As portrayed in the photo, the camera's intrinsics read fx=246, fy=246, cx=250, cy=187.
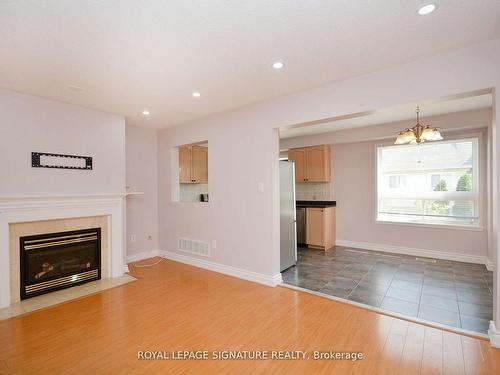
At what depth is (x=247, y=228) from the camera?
12.3 feet

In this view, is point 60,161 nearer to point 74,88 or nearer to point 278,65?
point 74,88

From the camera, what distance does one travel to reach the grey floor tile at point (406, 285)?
129 inches

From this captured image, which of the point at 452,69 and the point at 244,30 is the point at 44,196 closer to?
the point at 244,30

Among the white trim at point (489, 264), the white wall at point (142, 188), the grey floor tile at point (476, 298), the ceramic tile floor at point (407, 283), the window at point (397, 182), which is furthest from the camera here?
the window at point (397, 182)

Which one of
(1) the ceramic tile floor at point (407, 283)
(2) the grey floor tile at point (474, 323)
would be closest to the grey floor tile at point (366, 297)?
(1) the ceramic tile floor at point (407, 283)

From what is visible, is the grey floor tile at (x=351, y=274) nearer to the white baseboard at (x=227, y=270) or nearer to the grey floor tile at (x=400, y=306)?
the grey floor tile at (x=400, y=306)

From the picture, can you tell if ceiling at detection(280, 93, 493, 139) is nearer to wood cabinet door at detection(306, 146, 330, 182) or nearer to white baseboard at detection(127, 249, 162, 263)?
wood cabinet door at detection(306, 146, 330, 182)

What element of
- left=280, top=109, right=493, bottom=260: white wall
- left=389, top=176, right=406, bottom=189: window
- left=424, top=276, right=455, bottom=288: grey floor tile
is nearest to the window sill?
Answer: left=280, top=109, right=493, bottom=260: white wall

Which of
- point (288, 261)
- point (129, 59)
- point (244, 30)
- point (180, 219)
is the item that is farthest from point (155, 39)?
point (288, 261)

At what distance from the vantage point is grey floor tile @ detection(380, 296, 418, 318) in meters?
2.68

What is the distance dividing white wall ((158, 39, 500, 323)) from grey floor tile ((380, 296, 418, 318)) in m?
0.74

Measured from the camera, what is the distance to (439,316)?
2.57m

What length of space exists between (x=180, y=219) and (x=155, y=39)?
327 cm

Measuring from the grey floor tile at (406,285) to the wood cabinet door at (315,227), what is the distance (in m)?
1.92
